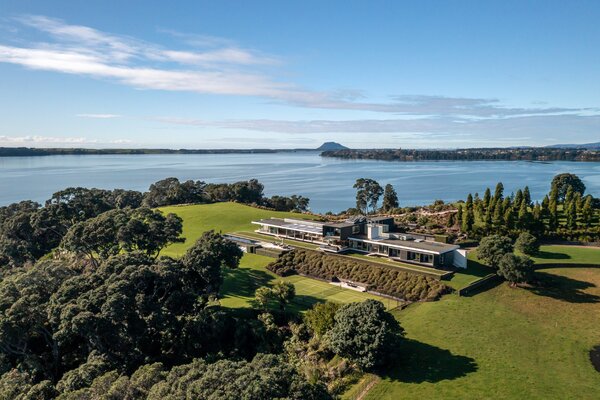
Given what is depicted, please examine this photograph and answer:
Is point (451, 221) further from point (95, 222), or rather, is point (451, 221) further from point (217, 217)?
point (95, 222)

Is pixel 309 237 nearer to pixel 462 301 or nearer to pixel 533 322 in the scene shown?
pixel 462 301

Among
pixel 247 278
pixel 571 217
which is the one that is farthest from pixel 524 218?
pixel 247 278

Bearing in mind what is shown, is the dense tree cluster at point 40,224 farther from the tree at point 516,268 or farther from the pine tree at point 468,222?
the tree at point 516,268

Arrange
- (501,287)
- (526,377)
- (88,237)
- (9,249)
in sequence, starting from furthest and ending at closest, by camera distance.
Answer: (9,249) < (88,237) < (501,287) < (526,377)

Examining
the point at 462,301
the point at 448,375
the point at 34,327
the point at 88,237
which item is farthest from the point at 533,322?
the point at 88,237

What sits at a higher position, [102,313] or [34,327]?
[102,313]

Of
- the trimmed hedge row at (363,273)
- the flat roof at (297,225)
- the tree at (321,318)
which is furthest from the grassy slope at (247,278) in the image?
the flat roof at (297,225)
